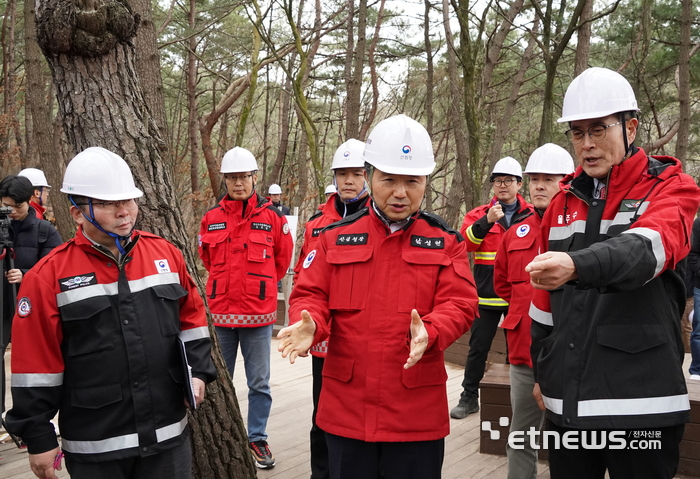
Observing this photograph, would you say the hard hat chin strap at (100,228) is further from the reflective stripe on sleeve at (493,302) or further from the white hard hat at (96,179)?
the reflective stripe on sleeve at (493,302)

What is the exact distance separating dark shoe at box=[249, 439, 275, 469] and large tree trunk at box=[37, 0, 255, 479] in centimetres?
88

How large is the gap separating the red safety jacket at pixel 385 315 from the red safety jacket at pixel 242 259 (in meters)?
2.22

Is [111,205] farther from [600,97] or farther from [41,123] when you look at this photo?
[41,123]

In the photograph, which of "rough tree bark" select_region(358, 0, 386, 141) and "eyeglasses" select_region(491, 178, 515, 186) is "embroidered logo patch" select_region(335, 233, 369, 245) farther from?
"rough tree bark" select_region(358, 0, 386, 141)

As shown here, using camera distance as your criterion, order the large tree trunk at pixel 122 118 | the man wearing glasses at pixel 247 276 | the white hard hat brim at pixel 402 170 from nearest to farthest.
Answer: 1. the white hard hat brim at pixel 402 170
2. the large tree trunk at pixel 122 118
3. the man wearing glasses at pixel 247 276

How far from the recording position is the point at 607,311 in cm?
219

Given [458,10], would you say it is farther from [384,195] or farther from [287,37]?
[287,37]

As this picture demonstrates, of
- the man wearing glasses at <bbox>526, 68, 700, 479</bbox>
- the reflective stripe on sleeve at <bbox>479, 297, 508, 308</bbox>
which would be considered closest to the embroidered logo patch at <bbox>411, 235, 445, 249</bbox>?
the man wearing glasses at <bbox>526, 68, 700, 479</bbox>

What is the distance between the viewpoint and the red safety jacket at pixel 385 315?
2324mm

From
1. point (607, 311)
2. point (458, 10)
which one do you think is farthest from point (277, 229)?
point (458, 10)

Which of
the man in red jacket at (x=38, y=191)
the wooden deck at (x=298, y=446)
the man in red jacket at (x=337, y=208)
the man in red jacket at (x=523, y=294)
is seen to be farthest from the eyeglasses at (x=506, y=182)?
the man in red jacket at (x=38, y=191)

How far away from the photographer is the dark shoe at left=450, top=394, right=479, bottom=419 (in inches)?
223

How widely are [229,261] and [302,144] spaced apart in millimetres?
13631

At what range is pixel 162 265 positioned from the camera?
2.68 metres
